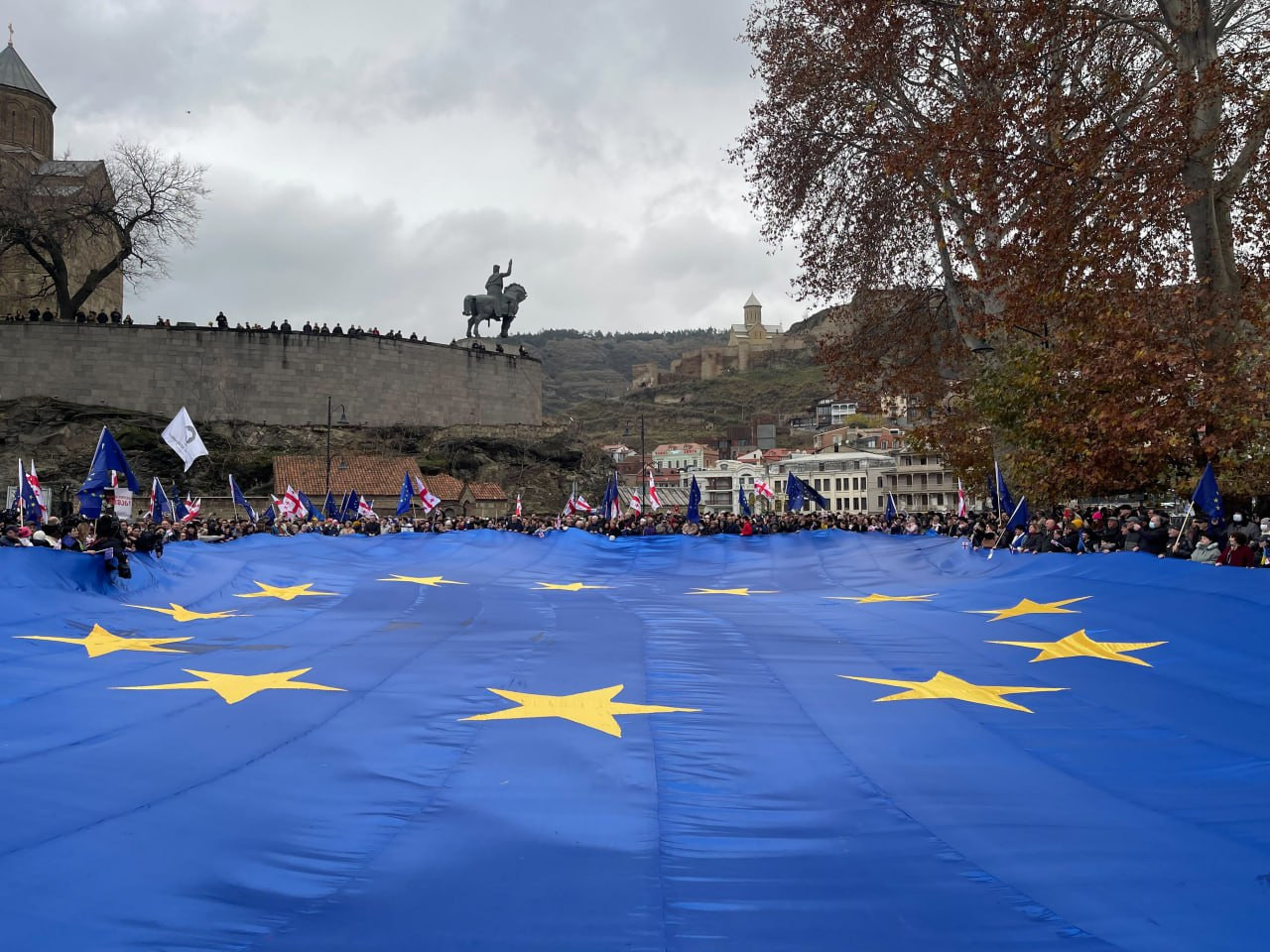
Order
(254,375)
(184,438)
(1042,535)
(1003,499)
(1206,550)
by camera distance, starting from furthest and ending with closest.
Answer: (254,375) < (1003,499) < (184,438) < (1042,535) < (1206,550)

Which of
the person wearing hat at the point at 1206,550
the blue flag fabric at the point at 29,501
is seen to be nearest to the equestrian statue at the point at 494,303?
the blue flag fabric at the point at 29,501

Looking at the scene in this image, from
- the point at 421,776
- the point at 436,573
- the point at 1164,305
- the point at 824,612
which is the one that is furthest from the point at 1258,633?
the point at 436,573

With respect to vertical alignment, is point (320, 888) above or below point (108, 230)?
below

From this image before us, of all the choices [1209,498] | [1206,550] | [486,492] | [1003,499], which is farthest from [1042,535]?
[486,492]

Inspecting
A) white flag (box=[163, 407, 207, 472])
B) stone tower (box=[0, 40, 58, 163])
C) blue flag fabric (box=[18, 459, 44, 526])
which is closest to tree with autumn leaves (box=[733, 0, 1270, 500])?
white flag (box=[163, 407, 207, 472])

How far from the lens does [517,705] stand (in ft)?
26.8

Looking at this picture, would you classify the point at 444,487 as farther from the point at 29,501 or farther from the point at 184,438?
the point at 184,438

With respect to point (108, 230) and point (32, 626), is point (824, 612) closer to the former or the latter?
point (32, 626)

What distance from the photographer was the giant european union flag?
4371mm

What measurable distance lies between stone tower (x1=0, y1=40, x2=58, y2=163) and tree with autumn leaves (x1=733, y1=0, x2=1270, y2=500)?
65.7 m

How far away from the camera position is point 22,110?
238 feet

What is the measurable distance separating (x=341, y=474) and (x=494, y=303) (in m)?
25.5

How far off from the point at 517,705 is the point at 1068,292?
15.2 metres

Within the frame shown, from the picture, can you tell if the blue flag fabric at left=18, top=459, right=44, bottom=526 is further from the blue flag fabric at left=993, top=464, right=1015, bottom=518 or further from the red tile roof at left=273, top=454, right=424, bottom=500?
the red tile roof at left=273, top=454, right=424, bottom=500
